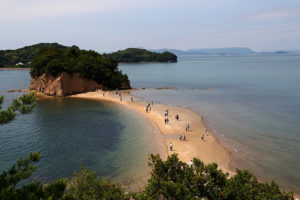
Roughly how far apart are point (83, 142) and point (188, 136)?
14.7 m

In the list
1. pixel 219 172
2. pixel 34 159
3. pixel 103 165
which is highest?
pixel 34 159

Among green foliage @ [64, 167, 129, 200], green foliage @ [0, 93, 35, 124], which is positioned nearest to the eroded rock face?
green foliage @ [0, 93, 35, 124]

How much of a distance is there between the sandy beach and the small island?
64.0 feet

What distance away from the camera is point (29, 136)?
30531mm

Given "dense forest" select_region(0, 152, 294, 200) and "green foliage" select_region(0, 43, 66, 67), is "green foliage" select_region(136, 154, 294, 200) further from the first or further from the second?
"green foliage" select_region(0, 43, 66, 67)

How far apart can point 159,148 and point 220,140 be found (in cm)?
908

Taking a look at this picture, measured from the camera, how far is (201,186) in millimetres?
12594

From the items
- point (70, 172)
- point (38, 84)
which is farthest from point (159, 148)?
point (38, 84)

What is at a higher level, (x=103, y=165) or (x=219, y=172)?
(x=219, y=172)

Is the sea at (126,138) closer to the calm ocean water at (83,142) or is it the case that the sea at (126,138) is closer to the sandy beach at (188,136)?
the calm ocean water at (83,142)

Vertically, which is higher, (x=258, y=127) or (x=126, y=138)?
(x=258, y=127)

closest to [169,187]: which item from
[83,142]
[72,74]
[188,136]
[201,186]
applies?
[201,186]

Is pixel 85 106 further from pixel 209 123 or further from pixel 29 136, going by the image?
pixel 209 123

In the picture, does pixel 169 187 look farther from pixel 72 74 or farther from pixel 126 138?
pixel 72 74
